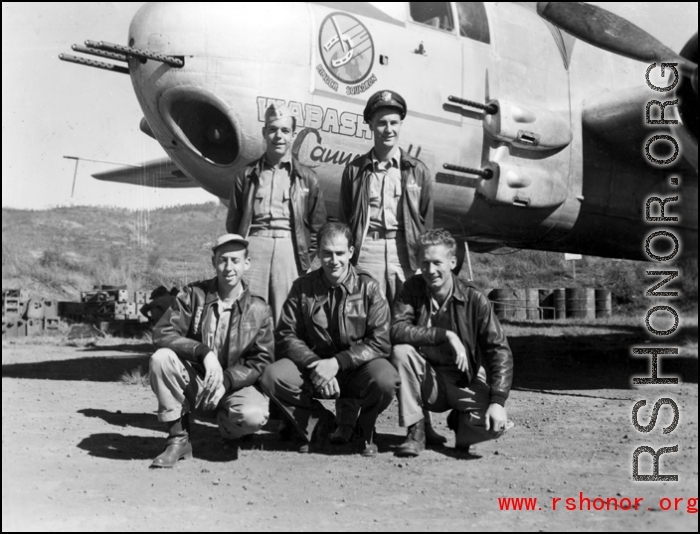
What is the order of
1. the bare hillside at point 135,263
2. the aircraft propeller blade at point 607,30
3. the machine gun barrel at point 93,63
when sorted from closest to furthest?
the machine gun barrel at point 93,63, the aircraft propeller blade at point 607,30, the bare hillside at point 135,263

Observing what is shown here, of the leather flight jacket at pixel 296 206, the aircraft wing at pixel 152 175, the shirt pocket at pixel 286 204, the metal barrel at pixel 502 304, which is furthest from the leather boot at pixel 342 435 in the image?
the metal barrel at pixel 502 304

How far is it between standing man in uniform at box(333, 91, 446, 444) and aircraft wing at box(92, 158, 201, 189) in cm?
555

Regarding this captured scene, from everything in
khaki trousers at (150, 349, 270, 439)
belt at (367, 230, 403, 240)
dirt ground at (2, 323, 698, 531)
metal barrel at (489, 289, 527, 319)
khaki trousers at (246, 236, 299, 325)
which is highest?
metal barrel at (489, 289, 527, 319)

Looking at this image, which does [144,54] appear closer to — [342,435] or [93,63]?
[93,63]

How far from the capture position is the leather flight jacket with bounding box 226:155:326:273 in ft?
15.3

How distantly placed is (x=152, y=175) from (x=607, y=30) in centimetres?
889

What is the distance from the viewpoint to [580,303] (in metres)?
18.5

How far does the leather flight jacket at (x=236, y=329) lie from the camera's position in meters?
3.84

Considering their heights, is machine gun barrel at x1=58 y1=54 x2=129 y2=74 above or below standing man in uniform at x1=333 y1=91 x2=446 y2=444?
above

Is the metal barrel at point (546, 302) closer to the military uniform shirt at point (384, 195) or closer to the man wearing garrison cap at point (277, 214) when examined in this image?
the military uniform shirt at point (384, 195)

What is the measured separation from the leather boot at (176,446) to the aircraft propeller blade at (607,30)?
5291mm

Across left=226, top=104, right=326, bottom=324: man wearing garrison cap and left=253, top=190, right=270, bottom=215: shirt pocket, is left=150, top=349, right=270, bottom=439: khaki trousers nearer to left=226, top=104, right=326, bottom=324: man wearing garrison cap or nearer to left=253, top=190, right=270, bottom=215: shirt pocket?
left=226, top=104, right=326, bottom=324: man wearing garrison cap

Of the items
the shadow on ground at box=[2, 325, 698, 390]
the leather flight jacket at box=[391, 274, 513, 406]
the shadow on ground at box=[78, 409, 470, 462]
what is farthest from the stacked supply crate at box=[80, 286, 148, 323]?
the leather flight jacket at box=[391, 274, 513, 406]

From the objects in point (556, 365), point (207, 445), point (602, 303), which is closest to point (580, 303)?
point (602, 303)
